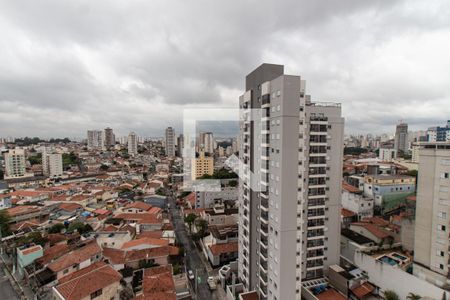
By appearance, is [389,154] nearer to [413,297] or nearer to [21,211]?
[413,297]

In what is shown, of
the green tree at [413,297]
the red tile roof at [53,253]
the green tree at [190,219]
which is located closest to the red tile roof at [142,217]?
the green tree at [190,219]

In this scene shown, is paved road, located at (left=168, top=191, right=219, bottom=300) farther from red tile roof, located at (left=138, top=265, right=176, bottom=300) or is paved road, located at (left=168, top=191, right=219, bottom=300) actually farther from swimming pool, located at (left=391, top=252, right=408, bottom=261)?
swimming pool, located at (left=391, top=252, right=408, bottom=261)

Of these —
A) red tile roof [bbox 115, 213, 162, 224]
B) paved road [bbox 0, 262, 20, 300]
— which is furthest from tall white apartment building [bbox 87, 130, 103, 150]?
paved road [bbox 0, 262, 20, 300]

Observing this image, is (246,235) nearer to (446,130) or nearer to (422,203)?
(422,203)

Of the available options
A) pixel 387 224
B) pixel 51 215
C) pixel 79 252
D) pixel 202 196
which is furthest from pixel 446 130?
pixel 51 215

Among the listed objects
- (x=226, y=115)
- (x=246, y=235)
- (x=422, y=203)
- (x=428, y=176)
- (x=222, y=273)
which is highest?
(x=226, y=115)

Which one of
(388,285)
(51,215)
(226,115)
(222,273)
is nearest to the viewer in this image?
(388,285)

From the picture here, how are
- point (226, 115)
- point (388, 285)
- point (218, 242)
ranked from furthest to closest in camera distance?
point (218, 242) → point (226, 115) → point (388, 285)
